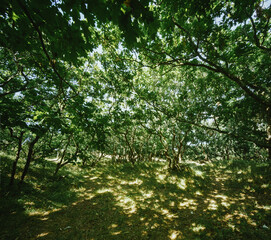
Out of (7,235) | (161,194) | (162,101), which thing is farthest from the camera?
(162,101)

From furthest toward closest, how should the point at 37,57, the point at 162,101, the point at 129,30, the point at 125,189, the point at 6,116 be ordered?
the point at 162,101 < the point at 125,189 < the point at 37,57 < the point at 6,116 < the point at 129,30

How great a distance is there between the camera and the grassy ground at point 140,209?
4.27 metres

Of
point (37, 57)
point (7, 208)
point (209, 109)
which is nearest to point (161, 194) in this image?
point (209, 109)

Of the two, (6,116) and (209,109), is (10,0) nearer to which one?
(6,116)

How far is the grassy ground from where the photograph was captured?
4.27 meters

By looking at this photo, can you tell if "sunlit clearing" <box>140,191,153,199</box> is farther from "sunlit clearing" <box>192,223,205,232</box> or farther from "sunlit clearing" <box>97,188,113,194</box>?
"sunlit clearing" <box>192,223,205,232</box>

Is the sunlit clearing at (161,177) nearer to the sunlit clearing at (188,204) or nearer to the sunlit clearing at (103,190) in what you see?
the sunlit clearing at (188,204)

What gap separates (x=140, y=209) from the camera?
593 cm

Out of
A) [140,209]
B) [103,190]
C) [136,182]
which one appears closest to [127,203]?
[140,209]

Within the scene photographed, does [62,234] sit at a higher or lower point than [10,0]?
lower

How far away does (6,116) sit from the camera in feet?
10.7

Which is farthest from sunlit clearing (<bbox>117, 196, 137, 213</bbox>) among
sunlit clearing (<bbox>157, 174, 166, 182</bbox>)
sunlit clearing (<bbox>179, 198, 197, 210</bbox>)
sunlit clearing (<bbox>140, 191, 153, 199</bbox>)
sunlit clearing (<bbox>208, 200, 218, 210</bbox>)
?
sunlit clearing (<bbox>157, 174, 166, 182</bbox>)

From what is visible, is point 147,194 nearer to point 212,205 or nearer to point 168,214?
point 168,214

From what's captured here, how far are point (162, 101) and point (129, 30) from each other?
9.36 m
